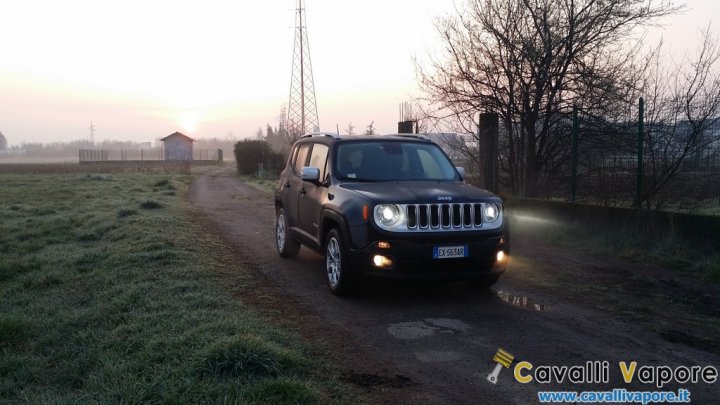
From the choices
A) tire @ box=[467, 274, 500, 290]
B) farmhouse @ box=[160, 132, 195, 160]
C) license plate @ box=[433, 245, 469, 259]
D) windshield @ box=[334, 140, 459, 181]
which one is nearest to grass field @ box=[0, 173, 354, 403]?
license plate @ box=[433, 245, 469, 259]

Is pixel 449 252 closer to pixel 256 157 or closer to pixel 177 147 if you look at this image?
pixel 256 157

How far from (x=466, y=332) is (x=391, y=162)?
2.87 meters

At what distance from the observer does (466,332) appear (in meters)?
5.27

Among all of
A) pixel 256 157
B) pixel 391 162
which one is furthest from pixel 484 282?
pixel 256 157

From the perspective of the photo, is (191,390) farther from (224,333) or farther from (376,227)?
(376,227)

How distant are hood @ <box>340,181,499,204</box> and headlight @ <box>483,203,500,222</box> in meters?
0.09

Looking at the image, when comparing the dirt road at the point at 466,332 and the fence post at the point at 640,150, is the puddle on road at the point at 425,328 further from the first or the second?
the fence post at the point at 640,150

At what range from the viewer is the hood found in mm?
6059

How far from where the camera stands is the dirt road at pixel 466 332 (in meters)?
4.09

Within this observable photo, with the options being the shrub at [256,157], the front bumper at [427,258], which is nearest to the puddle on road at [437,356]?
the front bumper at [427,258]

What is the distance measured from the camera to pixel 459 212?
6.13 metres

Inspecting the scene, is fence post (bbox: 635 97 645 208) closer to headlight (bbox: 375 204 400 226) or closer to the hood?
the hood

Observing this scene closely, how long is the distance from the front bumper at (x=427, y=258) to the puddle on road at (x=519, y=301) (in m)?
0.48

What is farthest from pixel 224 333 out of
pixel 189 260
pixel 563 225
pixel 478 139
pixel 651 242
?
pixel 478 139
